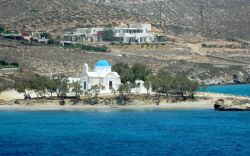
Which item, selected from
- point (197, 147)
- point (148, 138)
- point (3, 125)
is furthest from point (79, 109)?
point (197, 147)

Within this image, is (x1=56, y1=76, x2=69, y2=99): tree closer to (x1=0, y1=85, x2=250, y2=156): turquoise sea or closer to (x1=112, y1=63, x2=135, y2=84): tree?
(x1=0, y1=85, x2=250, y2=156): turquoise sea

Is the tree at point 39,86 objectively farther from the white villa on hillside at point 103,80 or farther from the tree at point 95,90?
the white villa on hillside at point 103,80

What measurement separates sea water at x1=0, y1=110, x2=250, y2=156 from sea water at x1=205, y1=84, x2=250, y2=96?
32776 mm

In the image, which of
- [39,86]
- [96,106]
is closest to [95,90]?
[96,106]

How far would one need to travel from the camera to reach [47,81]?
481ft

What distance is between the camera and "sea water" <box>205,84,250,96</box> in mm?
171175

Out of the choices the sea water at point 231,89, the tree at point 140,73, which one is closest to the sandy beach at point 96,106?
the tree at point 140,73

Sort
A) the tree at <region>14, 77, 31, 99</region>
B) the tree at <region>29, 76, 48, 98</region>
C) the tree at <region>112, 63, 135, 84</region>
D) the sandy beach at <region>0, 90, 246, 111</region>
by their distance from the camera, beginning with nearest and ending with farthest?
the sandy beach at <region>0, 90, 246, 111</region> → the tree at <region>29, 76, 48, 98</region> → the tree at <region>14, 77, 31, 99</region> → the tree at <region>112, 63, 135, 84</region>

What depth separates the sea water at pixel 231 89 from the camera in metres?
171

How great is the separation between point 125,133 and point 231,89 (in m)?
69.8

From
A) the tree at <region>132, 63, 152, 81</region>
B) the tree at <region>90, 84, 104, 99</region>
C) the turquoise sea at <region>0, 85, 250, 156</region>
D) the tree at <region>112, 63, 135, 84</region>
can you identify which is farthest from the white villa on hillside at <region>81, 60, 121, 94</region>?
the turquoise sea at <region>0, 85, 250, 156</region>

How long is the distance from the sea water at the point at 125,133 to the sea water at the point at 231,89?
32.8 meters

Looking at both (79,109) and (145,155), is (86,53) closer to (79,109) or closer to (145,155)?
(79,109)

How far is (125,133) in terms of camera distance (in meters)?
112
